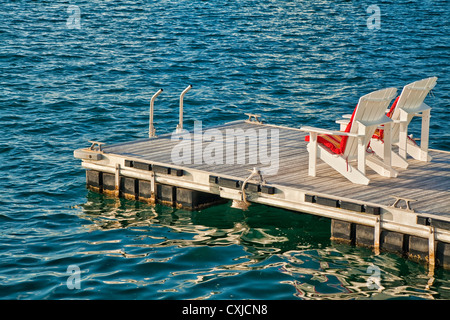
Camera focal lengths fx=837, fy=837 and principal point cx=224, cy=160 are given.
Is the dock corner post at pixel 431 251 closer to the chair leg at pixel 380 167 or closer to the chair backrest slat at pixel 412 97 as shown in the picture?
the chair leg at pixel 380 167

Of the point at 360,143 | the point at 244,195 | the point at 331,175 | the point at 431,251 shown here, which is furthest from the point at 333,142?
the point at 431,251

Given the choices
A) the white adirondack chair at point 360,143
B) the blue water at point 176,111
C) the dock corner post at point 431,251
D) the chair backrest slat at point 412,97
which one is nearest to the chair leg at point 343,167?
the white adirondack chair at point 360,143

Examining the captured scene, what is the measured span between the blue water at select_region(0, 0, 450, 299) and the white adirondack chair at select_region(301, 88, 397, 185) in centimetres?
121

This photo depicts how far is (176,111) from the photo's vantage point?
24.8 metres

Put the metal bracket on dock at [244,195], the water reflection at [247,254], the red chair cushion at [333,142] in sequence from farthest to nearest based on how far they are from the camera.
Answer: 1. the red chair cushion at [333,142]
2. the metal bracket on dock at [244,195]
3. the water reflection at [247,254]

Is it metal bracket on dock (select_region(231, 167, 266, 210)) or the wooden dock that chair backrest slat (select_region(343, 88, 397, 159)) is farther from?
metal bracket on dock (select_region(231, 167, 266, 210))

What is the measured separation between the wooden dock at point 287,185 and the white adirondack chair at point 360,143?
0.20m

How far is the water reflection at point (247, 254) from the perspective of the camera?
495 inches

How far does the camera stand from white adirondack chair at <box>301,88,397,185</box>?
1399 centimetres

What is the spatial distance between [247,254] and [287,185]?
1402mm

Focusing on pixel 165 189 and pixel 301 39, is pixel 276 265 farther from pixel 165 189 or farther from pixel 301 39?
pixel 301 39
